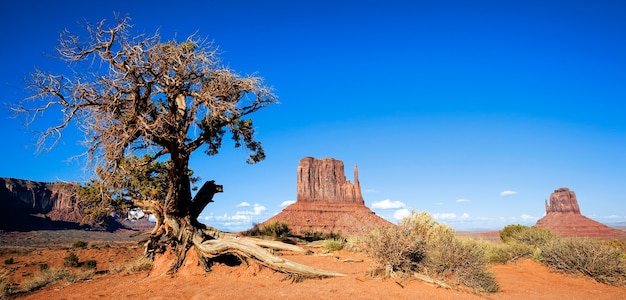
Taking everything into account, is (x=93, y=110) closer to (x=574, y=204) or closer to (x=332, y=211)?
(x=332, y=211)

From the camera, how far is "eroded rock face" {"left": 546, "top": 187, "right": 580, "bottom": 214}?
393ft

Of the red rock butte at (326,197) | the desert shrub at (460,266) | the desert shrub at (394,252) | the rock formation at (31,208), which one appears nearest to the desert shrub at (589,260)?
the desert shrub at (460,266)

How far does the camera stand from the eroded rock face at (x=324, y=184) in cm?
11138

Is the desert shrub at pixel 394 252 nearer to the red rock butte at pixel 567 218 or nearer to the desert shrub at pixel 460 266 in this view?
the desert shrub at pixel 460 266

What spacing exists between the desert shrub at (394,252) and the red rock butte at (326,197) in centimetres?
8163

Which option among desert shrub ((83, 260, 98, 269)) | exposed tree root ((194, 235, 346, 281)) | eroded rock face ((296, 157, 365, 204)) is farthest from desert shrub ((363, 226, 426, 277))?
eroded rock face ((296, 157, 365, 204))

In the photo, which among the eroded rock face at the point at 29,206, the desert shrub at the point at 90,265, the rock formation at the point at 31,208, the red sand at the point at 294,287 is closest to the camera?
the red sand at the point at 294,287

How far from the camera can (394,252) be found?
9344 mm

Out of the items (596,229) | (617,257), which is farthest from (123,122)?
(596,229)

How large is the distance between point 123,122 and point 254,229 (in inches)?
826

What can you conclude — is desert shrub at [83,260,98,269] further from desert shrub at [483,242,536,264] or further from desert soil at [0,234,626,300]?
desert shrub at [483,242,536,264]

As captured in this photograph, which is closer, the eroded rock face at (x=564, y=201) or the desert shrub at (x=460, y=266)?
the desert shrub at (x=460, y=266)

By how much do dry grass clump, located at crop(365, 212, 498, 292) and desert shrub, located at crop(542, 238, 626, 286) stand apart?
5448mm

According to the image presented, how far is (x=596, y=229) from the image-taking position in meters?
101
